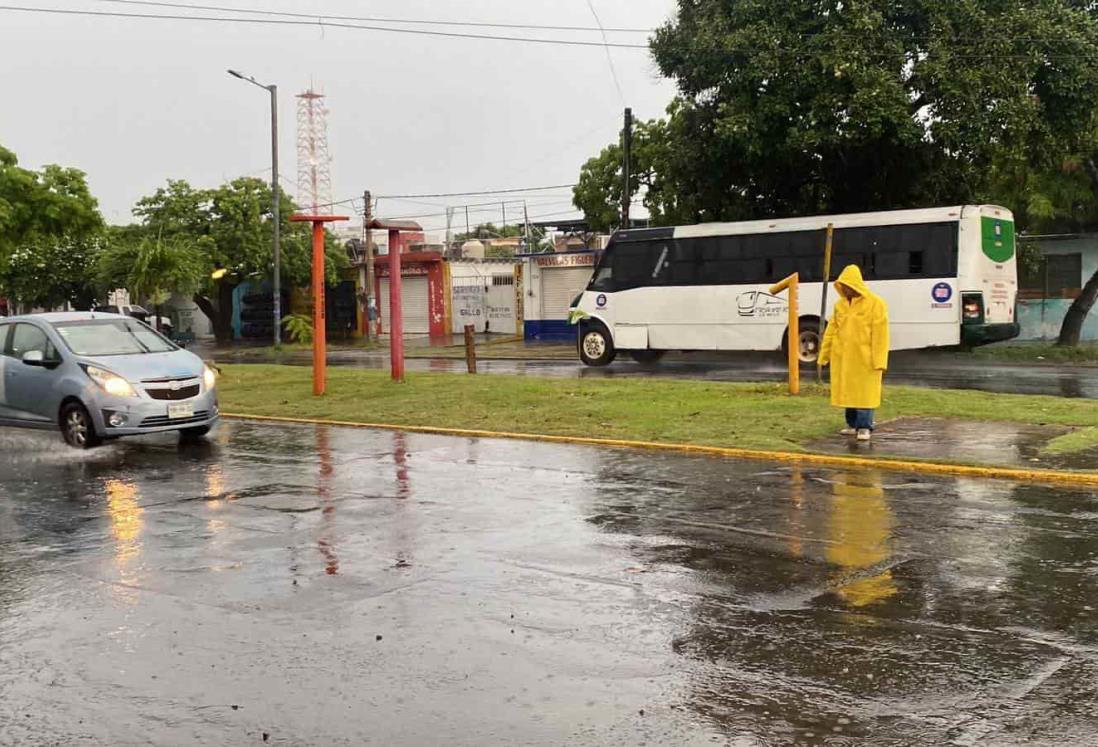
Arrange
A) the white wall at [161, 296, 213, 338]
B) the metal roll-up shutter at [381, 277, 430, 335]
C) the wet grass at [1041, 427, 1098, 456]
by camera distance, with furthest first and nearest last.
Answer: the white wall at [161, 296, 213, 338], the metal roll-up shutter at [381, 277, 430, 335], the wet grass at [1041, 427, 1098, 456]

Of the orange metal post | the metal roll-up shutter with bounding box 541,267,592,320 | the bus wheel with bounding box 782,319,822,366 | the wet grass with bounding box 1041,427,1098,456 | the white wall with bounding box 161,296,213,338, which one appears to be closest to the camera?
the wet grass with bounding box 1041,427,1098,456

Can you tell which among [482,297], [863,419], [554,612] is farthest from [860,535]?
[482,297]

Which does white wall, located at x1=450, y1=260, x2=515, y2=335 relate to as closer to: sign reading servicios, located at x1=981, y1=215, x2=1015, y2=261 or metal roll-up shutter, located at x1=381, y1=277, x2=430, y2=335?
metal roll-up shutter, located at x1=381, y1=277, x2=430, y2=335

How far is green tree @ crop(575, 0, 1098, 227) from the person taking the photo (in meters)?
21.8

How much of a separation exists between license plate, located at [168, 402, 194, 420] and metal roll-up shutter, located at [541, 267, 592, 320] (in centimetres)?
2907

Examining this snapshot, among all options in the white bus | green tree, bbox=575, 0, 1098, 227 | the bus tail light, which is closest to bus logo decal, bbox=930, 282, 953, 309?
the white bus

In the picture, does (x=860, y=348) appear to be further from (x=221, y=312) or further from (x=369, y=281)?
(x=221, y=312)

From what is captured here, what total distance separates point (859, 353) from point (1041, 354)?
1688 cm

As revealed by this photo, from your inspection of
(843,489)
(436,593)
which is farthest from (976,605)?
(843,489)

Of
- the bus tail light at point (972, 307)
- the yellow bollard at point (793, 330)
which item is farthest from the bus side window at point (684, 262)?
the yellow bollard at point (793, 330)

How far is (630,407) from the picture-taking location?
14562 mm

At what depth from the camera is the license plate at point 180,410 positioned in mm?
12414

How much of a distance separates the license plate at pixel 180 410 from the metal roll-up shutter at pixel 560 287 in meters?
29.1

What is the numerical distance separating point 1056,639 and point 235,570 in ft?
14.9
